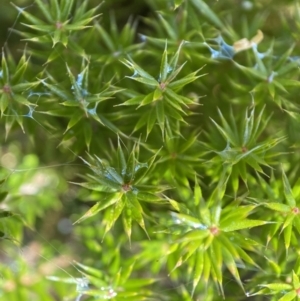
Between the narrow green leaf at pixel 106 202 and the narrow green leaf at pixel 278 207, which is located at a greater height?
the narrow green leaf at pixel 106 202

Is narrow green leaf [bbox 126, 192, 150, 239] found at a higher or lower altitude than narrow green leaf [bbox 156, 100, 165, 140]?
lower

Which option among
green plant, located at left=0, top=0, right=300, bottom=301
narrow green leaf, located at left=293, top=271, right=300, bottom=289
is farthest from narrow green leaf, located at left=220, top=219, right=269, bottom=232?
narrow green leaf, located at left=293, top=271, right=300, bottom=289

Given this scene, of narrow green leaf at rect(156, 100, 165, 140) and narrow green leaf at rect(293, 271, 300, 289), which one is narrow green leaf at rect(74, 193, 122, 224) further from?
narrow green leaf at rect(293, 271, 300, 289)

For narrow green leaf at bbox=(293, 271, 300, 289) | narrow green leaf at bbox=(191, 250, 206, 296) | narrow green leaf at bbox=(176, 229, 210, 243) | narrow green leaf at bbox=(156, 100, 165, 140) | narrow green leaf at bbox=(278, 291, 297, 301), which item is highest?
narrow green leaf at bbox=(156, 100, 165, 140)

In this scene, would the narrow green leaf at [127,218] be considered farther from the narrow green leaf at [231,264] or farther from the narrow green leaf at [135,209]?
the narrow green leaf at [231,264]

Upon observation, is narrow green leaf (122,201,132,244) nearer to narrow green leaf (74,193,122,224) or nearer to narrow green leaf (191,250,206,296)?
narrow green leaf (74,193,122,224)

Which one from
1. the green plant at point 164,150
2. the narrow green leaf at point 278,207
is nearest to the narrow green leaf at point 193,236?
the green plant at point 164,150

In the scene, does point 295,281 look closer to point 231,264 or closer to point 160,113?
point 231,264

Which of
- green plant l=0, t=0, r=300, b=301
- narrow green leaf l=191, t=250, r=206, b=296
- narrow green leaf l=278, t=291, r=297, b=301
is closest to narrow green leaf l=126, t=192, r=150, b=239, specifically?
green plant l=0, t=0, r=300, b=301

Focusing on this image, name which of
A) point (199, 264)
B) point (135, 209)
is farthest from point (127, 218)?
point (199, 264)
